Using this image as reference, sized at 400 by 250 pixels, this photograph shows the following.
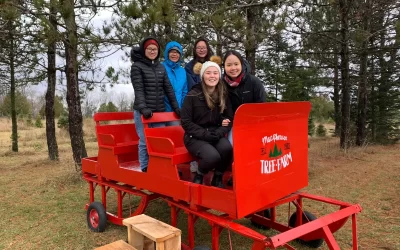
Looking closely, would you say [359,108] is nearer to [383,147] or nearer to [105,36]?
[383,147]

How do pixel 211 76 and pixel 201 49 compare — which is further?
pixel 201 49

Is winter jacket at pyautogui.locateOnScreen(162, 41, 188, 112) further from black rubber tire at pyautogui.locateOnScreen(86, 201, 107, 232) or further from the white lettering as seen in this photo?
the white lettering

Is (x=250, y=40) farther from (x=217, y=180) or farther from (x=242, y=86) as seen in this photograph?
(x=217, y=180)

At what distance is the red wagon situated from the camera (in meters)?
2.66

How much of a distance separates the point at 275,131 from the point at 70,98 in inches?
215

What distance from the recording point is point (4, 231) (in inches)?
182

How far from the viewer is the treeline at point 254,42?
6270 mm

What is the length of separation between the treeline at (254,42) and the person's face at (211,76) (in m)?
2.15

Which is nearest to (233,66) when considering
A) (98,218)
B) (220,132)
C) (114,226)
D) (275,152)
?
(220,132)

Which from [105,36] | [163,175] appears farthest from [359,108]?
[163,175]

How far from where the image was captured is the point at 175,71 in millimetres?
4727

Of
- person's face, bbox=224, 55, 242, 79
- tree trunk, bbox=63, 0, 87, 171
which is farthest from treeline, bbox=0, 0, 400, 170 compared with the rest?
person's face, bbox=224, 55, 242, 79

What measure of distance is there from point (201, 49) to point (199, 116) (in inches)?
58.4

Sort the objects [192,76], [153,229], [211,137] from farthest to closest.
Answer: [192,76], [211,137], [153,229]
